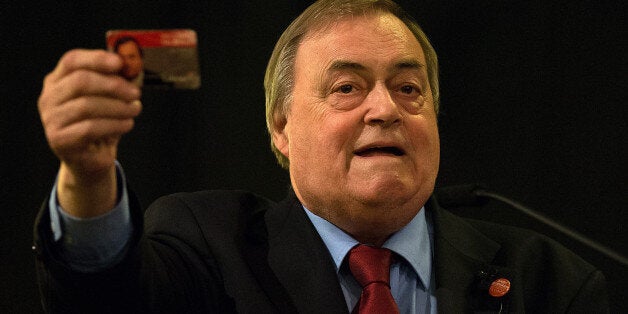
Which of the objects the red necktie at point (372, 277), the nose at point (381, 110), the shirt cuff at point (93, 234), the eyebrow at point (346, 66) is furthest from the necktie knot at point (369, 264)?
the shirt cuff at point (93, 234)

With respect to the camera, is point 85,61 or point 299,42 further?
point 299,42

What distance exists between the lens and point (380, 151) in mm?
1832

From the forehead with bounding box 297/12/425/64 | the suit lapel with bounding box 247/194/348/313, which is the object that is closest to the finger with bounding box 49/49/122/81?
the suit lapel with bounding box 247/194/348/313

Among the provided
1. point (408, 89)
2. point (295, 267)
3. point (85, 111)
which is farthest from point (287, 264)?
point (85, 111)

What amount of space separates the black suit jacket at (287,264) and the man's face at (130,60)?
1.06 feet

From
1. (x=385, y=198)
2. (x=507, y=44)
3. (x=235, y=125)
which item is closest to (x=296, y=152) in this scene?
(x=385, y=198)

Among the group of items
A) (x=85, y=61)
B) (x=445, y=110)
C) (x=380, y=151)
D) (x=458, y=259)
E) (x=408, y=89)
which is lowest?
(x=458, y=259)

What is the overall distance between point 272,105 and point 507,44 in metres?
0.93

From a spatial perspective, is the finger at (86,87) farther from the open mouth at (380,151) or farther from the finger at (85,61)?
the open mouth at (380,151)

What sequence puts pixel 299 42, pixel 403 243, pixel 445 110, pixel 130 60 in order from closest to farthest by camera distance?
1. pixel 130 60
2. pixel 403 243
3. pixel 299 42
4. pixel 445 110

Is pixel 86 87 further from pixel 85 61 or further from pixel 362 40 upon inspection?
pixel 362 40

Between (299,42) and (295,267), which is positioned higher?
(299,42)

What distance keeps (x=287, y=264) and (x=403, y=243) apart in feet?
0.95

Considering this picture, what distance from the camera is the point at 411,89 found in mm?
1952
